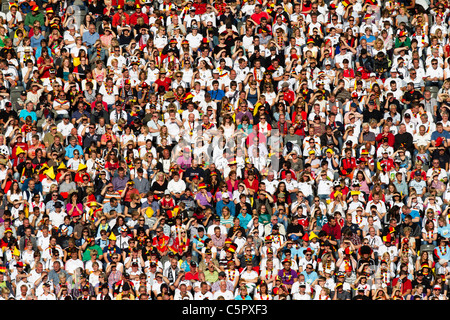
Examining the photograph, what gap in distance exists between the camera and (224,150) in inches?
1148

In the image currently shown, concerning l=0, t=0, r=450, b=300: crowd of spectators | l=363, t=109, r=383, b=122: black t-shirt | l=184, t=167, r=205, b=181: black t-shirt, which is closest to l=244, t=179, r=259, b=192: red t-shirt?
l=0, t=0, r=450, b=300: crowd of spectators

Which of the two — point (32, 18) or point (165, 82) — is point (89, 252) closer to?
point (165, 82)

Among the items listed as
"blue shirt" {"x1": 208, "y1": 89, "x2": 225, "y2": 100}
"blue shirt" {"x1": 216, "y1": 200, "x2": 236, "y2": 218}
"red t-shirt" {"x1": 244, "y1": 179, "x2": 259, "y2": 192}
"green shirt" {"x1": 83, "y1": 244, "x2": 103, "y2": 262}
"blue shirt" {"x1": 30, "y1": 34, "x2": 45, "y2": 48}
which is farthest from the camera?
"blue shirt" {"x1": 30, "y1": 34, "x2": 45, "y2": 48}

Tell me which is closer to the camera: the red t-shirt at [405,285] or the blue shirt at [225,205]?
the red t-shirt at [405,285]

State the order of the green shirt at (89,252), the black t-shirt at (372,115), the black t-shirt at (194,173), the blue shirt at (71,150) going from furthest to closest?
1. the black t-shirt at (372,115)
2. the blue shirt at (71,150)
3. the black t-shirt at (194,173)
4. the green shirt at (89,252)

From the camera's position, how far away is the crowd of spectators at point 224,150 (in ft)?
89.8

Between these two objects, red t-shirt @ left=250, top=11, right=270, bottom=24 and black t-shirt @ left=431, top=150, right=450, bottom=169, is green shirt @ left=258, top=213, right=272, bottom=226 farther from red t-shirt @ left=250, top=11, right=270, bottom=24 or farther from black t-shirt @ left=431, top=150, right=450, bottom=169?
red t-shirt @ left=250, top=11, right=270, bottom=24

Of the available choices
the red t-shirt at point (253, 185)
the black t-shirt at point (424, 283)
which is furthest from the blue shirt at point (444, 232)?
the red t-shirt at point (253, 185)

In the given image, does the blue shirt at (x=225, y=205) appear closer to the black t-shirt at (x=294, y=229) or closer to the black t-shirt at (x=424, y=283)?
the black t-shirt at (x=294, y=229)

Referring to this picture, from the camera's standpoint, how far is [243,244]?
90.4 ft

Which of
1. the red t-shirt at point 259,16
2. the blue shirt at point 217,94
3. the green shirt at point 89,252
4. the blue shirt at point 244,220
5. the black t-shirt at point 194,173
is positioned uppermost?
the red t-shirt at point 259,16

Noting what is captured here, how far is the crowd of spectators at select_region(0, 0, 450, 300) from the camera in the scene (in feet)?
89.8

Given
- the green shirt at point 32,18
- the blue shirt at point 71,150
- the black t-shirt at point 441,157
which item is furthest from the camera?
the green shirt at point 32,18

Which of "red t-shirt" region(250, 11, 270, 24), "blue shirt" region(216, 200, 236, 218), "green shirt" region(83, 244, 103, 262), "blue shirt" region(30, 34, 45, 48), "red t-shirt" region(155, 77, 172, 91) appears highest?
"red t-shirt" region(250, 11, 270, 24)
